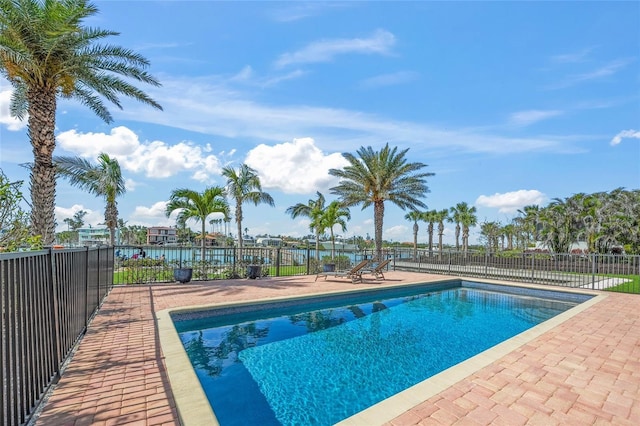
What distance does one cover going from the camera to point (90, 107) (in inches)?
421

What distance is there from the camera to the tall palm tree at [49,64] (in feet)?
23.5

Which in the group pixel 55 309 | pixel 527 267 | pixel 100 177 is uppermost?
pixel 100 177

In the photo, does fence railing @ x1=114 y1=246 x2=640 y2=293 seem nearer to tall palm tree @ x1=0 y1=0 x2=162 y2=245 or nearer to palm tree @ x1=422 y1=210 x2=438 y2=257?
tall palm tree @ x1=0 y1=0 x2=162 y2=245

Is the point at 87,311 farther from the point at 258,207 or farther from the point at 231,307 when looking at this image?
the point at 258,207

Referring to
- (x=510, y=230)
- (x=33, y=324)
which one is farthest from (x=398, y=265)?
(x=510, y=230)

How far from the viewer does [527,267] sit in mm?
15883

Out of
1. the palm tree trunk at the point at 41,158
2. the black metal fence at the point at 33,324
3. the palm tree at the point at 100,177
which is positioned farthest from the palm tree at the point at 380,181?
the black metal fence at the point at 33,324

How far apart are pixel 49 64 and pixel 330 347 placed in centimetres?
930

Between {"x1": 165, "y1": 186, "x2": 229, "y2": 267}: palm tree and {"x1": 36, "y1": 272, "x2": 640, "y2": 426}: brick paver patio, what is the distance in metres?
9.52

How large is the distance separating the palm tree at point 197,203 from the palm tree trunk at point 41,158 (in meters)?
7.02

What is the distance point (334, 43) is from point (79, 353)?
34.9ft

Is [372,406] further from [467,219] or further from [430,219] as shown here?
[430,219]

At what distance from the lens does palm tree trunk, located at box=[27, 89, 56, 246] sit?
26.1 feet

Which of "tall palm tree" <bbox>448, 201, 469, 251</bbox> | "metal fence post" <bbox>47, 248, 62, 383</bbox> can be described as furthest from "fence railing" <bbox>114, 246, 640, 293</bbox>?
"tall palm tree" <bbox>448, 201, 469, 251</bbox>
